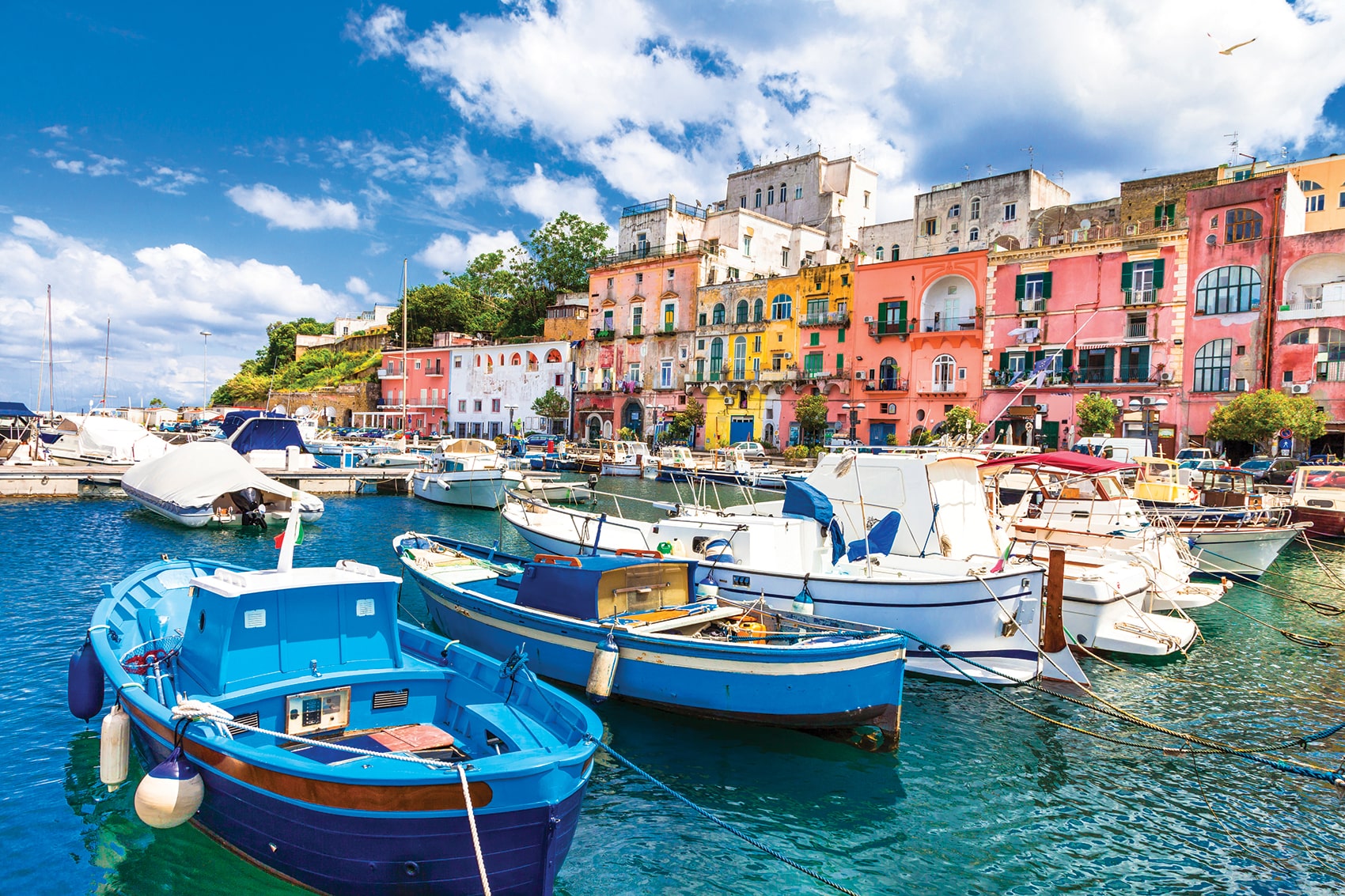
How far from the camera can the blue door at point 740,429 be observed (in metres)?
54.2

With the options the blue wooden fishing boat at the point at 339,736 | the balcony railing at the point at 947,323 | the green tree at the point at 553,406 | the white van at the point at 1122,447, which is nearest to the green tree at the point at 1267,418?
the white van at the point at 1122,447

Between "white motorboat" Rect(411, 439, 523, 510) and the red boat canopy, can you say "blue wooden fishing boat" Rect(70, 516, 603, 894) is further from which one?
"white motorboat" Rect(411, 439, 523, 510)

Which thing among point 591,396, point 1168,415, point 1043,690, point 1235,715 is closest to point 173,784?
point 1043,690

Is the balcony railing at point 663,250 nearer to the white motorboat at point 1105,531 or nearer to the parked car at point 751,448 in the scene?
the parked car at point 751,448

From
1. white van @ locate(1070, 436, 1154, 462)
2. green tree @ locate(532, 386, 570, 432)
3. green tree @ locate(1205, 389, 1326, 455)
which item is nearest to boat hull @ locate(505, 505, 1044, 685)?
white van @ locate(1070, 436, 1154, 462)

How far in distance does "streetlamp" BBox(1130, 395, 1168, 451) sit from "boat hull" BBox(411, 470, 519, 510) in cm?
3048

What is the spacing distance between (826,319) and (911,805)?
1735 inches

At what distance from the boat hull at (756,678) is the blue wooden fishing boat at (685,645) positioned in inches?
0.5

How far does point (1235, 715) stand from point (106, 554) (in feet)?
78.3

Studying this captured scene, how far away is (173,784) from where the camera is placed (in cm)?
622

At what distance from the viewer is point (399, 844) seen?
5672 mm

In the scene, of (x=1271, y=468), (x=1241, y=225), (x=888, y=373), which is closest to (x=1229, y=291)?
(x=1241, y=225)

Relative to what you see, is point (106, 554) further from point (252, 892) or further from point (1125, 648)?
point (1125, 648)

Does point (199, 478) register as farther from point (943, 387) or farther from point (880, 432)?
point (943, 387)
